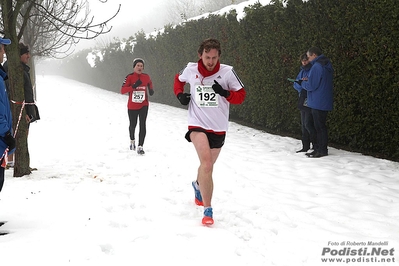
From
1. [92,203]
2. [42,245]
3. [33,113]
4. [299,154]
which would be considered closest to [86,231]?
[42,245]

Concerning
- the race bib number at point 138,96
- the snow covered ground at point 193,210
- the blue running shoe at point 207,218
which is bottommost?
the snow covered ground at point 193,210

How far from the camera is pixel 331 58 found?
7.61 meters

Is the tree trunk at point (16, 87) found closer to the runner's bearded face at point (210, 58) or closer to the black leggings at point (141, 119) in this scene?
the black leggings at point (141, 119)

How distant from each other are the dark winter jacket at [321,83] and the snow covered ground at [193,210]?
1.06 metres

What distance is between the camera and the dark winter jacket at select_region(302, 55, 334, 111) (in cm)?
688

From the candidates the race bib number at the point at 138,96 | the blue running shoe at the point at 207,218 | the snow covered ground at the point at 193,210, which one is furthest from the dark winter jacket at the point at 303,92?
the blue running shoe at the point at 207,218

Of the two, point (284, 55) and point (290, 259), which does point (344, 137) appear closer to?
point (284, 55)

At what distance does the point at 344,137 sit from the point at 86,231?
5994mm

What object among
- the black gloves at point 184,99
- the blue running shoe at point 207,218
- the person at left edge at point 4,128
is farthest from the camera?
the black gloves at point 184,99

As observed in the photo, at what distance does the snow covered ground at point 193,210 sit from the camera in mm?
3273

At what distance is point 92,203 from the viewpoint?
448 cm

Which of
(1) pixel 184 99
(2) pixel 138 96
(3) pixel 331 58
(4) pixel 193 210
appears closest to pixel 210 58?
(1) pixel 184 99

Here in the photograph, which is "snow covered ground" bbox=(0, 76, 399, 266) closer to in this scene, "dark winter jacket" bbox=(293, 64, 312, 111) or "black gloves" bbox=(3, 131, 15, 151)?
"black gloves" bbox=(3, 131, 15, 151)

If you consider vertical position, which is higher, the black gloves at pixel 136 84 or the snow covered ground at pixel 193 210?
the black gloves at pixel 136 84
